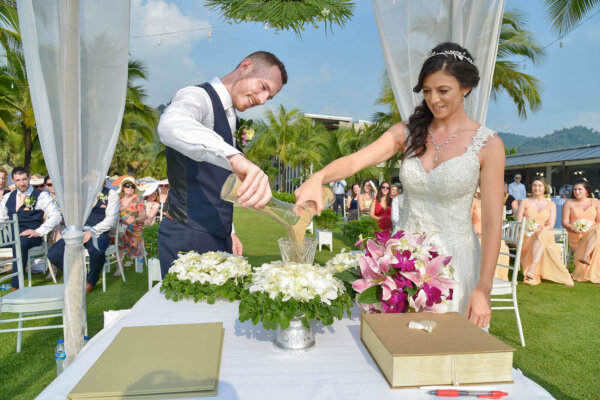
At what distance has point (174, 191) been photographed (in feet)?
6.50

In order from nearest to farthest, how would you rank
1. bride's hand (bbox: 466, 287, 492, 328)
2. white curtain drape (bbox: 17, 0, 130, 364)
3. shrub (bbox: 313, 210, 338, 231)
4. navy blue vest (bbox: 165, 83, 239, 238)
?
→ bride's hand (bbox: 466, 287, 492, 328)
navy blue vest (bbox: 165, 83, 239, 238)
white curtain drape (bbox: 17, 0, 130, 364)
shrub (bbox: 313, 210, 338, 231)

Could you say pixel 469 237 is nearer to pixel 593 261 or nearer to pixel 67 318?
pixel 67 318

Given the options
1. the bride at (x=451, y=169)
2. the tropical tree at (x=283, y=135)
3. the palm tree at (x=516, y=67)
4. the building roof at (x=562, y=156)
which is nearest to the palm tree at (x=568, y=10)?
the palm tree at (x=516, y=67)

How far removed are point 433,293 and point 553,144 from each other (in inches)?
7849

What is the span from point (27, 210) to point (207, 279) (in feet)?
20.2

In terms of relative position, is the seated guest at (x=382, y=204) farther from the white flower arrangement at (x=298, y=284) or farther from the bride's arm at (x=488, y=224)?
the white flower arrangement at (x=298, y=284)

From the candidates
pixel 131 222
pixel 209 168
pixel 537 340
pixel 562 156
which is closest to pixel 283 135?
pixel 562 156

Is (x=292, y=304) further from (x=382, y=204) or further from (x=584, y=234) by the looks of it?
(x=382, y=204)

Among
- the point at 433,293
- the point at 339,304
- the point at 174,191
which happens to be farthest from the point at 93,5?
the point at 433,293

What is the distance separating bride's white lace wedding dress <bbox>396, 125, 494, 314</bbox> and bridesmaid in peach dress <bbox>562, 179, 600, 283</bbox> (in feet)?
21.0

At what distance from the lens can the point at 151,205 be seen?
858cm

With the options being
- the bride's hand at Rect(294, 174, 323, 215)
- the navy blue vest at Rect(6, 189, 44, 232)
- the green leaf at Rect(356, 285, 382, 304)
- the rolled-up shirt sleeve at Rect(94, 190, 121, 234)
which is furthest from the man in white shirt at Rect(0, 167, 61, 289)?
the green leaf at Rect(356, 285, 382, 304)

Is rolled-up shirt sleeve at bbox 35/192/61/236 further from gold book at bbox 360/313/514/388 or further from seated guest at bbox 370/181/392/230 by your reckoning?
gold book at bbox 360/313/514/388

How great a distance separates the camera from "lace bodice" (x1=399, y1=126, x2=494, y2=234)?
5.65 feet
